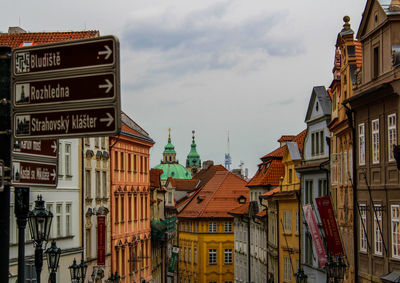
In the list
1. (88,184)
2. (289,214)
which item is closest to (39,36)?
(88,184)

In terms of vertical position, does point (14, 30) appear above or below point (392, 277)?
above

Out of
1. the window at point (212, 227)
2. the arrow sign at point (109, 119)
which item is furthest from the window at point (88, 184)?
the window at point (212, 227)

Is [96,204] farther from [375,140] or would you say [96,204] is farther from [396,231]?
[396,231]

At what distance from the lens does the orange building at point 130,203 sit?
164ft

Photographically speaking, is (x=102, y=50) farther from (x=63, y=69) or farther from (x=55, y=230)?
(x=55, y=230)

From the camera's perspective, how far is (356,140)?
3016cm

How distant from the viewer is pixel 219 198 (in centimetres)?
8994

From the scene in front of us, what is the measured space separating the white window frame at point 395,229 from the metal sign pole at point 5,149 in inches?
751

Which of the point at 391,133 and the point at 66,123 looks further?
the point at 391,133

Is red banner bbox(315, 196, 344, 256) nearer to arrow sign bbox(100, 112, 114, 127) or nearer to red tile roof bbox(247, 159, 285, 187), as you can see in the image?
arrow sign bbox(100, 112, 114, 127)

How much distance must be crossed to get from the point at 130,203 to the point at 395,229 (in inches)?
1227

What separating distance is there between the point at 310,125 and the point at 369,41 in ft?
46.2

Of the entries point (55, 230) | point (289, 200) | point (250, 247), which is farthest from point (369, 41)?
point (250, 247)

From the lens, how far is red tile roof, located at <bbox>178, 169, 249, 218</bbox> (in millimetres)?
88375
